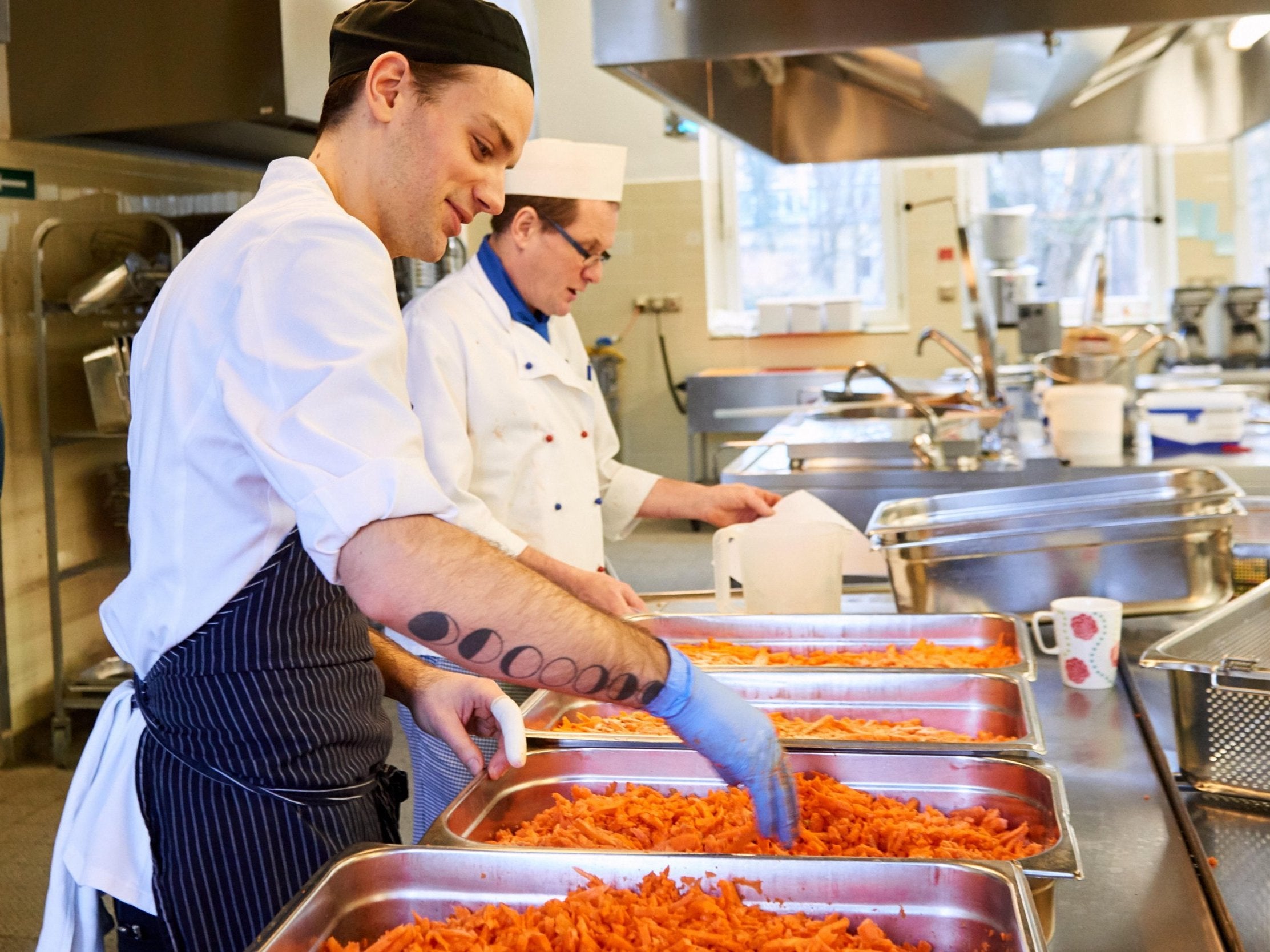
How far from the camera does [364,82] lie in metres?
1.25

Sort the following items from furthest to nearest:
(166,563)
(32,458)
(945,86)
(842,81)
Result: (32,458), (842,81), (945,86), (166,563)

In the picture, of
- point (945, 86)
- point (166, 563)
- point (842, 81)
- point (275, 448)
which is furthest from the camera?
point (842, 81)

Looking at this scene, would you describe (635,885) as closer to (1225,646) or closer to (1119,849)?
(1119,849)

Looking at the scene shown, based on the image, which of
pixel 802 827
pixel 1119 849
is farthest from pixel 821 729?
pixel 1119 849

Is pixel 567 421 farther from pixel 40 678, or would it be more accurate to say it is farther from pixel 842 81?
pixel 40 678

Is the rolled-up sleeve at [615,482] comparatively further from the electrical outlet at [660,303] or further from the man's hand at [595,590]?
the electrical outlet at [660,303]

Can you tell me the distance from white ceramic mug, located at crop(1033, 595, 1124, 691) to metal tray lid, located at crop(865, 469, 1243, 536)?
39cm

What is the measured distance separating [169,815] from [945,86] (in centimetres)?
314

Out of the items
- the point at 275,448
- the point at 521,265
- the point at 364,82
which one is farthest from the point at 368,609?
the point at 521,265

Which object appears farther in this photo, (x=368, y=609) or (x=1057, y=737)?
A: (x=1057, y=737)

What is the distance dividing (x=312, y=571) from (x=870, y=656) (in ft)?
3.04

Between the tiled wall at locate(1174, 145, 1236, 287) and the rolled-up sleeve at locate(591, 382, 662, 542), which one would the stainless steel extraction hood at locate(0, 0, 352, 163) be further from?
the tiled wall at locate(1174, 145, 1236, 287)

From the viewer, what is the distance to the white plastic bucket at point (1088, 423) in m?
3.20

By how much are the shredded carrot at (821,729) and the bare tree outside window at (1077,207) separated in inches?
282
